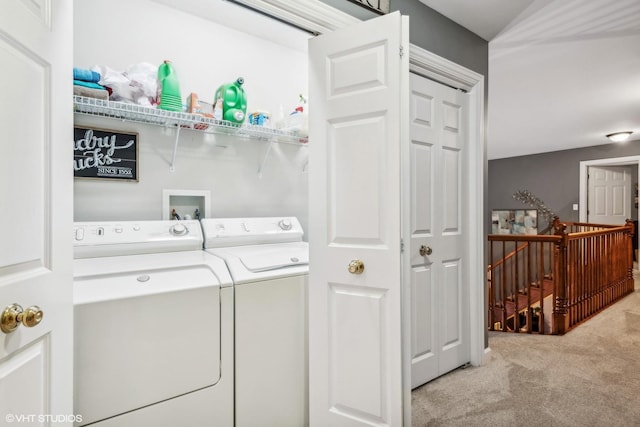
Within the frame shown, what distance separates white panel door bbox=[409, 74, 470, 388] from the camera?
7.22 ft

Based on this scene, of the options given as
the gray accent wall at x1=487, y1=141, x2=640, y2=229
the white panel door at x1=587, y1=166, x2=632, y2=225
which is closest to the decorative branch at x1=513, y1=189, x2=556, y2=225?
the gray accent wall at x1=487, y1=141, x2=640, y2=229

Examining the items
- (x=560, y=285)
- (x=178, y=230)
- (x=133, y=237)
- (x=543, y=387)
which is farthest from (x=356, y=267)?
(x=560, y=285)

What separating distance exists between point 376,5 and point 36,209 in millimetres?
1806

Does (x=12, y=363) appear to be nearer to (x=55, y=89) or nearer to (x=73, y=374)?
(x=73, y=374)

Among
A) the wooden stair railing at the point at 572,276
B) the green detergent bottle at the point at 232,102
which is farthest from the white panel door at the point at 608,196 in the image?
the green detergent bottle at the point at 232,102

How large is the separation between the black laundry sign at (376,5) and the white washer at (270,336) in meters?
1.36

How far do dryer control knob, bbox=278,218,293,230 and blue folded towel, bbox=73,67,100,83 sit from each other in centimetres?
124

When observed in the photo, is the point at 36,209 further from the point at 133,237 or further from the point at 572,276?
the point at 572,276

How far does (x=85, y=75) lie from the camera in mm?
1626

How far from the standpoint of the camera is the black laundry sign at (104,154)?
1769 millimetres

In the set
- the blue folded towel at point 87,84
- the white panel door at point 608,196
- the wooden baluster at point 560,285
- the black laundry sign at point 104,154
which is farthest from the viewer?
the white panel door at point 608,196

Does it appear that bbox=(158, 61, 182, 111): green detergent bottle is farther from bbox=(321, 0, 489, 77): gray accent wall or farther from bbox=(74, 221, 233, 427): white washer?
bbox=(321, 0, 489, 77): gray accent wall

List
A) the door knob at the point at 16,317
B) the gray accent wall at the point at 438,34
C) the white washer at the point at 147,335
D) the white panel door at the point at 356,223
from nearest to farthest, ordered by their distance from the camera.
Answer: the door knob at the point at 16,317 < the white washer at the point at 147,335 < the white panel door at the point at 356,223 < the gray accent wall at the point at 438,34

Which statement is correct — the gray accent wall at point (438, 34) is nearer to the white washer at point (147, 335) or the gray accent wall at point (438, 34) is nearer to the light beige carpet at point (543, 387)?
the white washer at point (147, 335)
